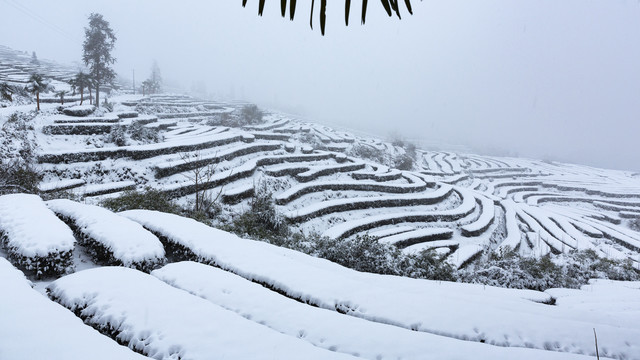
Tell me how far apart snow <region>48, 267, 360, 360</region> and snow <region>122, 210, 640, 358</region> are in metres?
0.74

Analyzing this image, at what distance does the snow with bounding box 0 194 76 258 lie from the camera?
2664 millimetres

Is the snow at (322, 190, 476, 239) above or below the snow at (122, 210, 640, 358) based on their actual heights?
below

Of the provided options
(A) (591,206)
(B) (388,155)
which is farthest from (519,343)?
(A) (591,206)

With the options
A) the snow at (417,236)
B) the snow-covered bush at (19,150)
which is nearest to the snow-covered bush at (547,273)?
the snow at (417,236)

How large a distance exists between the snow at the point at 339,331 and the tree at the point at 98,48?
95.1 feet

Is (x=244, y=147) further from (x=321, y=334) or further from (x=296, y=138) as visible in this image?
(x=321, y=334)

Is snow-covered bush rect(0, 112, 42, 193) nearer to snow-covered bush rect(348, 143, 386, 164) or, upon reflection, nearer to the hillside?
the hillside

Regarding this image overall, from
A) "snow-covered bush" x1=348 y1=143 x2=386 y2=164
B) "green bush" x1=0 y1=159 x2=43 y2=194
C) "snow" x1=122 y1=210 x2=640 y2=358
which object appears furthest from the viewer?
"snow-covered bush" x1=348 y1=143 x2=386 y2=164

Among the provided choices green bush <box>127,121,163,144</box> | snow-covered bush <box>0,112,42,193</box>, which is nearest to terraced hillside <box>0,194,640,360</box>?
snow-covered bush <box>0,112,42,193</box>

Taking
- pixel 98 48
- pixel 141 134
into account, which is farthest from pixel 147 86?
pixel 141 134

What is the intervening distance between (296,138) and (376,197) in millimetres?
15309

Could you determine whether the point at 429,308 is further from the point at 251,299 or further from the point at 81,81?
the point at 81,81

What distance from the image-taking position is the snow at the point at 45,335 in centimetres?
144

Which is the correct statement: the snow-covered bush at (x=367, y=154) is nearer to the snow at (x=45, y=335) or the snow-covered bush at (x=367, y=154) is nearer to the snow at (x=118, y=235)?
the snow at (x=118, y=235)
